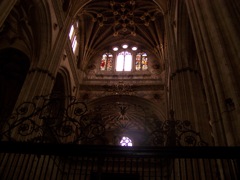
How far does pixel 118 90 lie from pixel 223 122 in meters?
13.2

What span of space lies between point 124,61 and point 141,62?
1.36 meters

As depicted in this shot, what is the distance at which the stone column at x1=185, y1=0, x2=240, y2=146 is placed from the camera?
13.2ft

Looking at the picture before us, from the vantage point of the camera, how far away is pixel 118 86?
687 inches

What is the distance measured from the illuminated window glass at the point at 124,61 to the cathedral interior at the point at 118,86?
0.27 ft

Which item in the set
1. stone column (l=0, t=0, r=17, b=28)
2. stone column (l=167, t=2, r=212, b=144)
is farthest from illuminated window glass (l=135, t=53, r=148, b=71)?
stone column (l=0, t=0, r=17, b=28)

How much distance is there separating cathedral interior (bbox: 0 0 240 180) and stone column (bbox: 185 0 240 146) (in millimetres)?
21

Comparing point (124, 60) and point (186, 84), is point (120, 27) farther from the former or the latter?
point (186, 84)

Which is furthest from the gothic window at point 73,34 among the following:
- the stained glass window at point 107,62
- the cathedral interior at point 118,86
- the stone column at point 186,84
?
the stone column at point 186,84

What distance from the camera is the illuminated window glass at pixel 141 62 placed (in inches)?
750

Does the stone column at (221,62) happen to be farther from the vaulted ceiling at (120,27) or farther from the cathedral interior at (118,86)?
the vaulted ceiling at (120,27)

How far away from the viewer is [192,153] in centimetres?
339

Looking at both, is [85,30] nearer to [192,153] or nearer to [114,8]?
[114,8]

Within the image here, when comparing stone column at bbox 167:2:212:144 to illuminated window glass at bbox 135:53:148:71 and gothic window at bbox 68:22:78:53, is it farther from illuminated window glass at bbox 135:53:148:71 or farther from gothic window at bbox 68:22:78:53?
illuminated window glass at bbox 135:53:148:71

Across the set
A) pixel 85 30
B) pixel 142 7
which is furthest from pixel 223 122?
pixel 85 30
